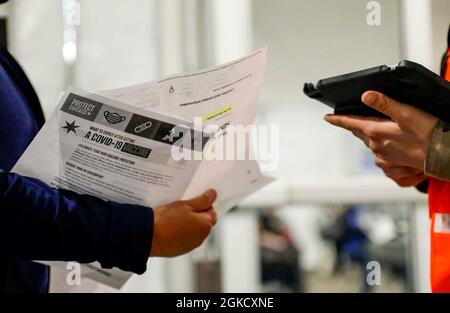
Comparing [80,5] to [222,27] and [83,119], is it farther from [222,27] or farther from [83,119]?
[83,119]

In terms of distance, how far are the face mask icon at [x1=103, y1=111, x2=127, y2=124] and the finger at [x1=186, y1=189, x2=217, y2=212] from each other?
0.16 m

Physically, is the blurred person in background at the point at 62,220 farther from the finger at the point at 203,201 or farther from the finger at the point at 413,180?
the finger at the point at 413,180

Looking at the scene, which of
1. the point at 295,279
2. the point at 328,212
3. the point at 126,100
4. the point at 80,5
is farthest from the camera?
the point at 328,212

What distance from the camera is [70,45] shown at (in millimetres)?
1297

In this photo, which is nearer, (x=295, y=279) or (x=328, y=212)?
(x=295, y=279)

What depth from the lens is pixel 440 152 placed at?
27.4 inches

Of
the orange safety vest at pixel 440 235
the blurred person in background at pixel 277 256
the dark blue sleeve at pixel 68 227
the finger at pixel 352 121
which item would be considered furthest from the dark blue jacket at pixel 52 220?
the blurred person in background at pixel 277 256

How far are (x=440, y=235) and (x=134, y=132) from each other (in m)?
0.46

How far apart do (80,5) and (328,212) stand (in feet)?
11.1

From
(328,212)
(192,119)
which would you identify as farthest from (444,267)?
(328,212)

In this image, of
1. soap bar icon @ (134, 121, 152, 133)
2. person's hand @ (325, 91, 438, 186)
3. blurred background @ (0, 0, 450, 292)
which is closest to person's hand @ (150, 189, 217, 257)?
soap bar icon @ (134, 121, 152, 133)

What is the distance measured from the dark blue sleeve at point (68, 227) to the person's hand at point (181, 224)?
0.03m

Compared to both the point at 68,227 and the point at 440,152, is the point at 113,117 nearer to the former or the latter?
the point at 68,227

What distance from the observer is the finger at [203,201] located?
2.54 feet
